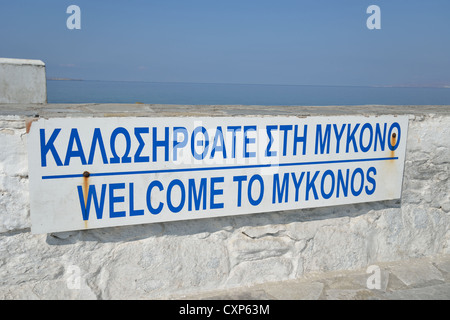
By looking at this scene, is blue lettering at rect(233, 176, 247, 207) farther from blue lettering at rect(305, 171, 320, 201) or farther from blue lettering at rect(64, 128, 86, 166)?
blue lettering at rect(64, 128, 86, 166)

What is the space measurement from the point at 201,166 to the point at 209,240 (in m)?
0.44

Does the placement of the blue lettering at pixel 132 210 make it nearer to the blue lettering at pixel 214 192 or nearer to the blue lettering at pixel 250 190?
the blue lettering at pixel 214 192

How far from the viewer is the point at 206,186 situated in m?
2.06

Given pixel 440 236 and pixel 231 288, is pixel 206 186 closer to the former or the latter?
pixel 231 288

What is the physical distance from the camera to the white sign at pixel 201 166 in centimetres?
181

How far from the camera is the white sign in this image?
5.95ft

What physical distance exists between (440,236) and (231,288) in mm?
1595

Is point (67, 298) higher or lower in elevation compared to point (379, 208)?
lower

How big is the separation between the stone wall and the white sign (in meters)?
0.10

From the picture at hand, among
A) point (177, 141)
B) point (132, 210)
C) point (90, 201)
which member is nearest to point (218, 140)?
point (177, 141)

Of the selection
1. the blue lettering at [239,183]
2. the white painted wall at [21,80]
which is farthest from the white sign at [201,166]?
the white painted wall at [21,80]

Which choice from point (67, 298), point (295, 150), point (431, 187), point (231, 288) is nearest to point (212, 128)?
point (295, 150)

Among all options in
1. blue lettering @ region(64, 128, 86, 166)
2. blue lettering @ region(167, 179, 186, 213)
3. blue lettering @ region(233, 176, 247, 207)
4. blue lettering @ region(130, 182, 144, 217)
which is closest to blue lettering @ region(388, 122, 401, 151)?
blue lettering @ region(233, 176, 247, 207)
